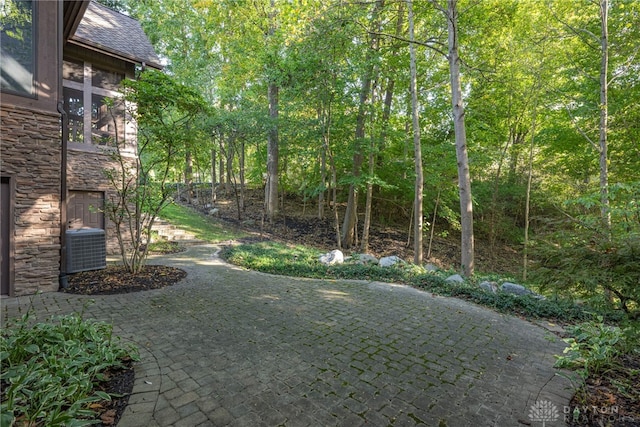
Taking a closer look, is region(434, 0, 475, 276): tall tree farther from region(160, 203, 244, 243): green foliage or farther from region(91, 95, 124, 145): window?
region(91, 95, 124, 145): window

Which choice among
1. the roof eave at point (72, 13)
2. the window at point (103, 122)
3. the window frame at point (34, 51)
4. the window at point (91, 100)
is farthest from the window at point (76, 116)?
the window frame at point (34, 51)

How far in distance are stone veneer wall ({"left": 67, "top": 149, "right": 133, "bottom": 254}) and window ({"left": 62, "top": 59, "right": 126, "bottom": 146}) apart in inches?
17.3

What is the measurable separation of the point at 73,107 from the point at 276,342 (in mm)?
10524

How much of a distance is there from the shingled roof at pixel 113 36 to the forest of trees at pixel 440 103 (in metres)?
2.34

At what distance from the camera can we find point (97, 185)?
7973mm

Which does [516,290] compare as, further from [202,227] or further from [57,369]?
[202,227]

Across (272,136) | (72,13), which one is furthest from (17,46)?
(272,136)

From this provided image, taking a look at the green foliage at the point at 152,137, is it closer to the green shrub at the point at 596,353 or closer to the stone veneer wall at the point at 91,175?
the stone veneer wall at the point at 91,175

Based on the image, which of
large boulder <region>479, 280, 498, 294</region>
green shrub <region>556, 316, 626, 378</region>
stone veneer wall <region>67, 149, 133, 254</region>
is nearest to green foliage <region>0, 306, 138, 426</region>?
green shrub <region>556, 316, 626, 378</region>

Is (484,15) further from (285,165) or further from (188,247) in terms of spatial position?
(188,247)

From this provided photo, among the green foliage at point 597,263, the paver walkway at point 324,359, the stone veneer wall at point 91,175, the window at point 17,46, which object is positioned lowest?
the paver walkway at point 324,359

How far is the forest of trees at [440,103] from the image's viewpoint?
734cm

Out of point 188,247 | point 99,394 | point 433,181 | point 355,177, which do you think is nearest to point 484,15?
point 433,181

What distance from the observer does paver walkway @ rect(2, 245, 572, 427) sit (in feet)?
7.37
